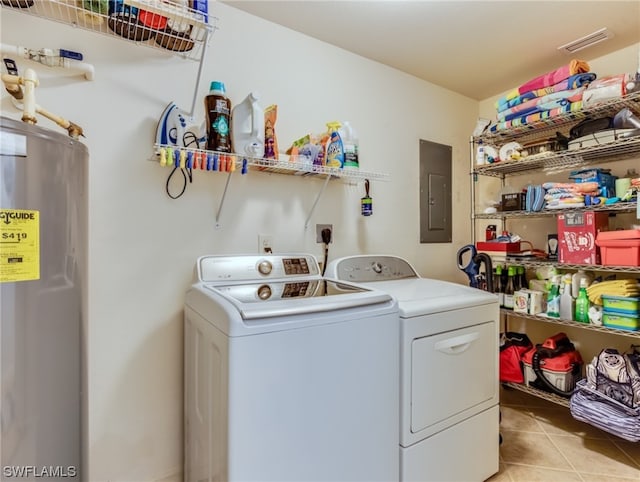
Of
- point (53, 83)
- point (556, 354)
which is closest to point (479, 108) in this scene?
point (556, 354)

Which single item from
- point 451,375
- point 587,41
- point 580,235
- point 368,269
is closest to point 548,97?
point 587,41

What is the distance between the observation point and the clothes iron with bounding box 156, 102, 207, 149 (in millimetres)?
1495

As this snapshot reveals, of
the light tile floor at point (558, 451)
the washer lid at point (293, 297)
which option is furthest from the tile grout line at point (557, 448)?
the washer lid at point (293, 297)

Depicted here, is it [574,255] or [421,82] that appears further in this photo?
[421,82]

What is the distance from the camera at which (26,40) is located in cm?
130

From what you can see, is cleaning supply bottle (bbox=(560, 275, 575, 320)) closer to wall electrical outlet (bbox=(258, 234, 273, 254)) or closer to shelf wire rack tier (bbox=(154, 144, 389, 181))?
shelf wire rack tier (bbox=(154, 144, 389, 181))

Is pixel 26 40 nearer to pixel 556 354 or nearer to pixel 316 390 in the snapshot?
pixel 316 390

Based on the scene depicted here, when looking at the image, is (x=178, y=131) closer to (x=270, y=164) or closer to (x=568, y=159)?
(x=270, y=164)

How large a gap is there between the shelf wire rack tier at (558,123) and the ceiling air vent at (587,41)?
43cm

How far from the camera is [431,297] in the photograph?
149 cm

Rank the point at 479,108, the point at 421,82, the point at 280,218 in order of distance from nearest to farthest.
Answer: the point at 280,218 → the point at 421,82 → the point at 479,108

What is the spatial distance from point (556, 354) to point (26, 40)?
3.05m

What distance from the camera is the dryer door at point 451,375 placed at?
134 cm

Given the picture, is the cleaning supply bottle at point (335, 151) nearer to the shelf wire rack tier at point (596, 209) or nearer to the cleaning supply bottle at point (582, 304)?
the shelf wire rack tier at point (596, 209)
